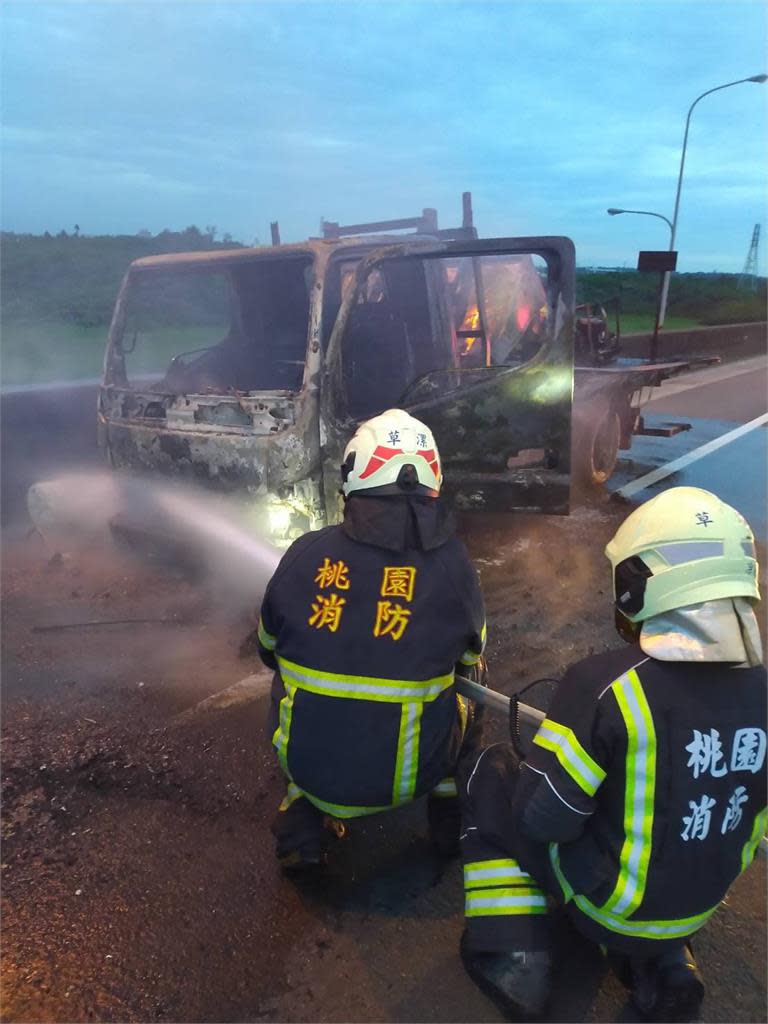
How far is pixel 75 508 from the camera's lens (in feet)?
18.1

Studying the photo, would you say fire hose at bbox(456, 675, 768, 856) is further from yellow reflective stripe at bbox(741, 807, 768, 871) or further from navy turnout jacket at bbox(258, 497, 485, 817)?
yellow reflective stripe at bbox(741, 807, 768, 871)

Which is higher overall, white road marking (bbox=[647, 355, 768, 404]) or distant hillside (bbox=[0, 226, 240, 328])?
distant hillside (bbox=[0, 226, 240, 328])

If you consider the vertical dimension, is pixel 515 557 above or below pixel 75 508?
below

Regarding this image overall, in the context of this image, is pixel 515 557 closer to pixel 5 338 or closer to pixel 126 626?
pixel 126 626

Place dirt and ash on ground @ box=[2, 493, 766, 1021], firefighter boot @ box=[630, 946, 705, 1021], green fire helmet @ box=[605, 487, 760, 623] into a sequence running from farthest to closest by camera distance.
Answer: dirt and ash on ground @ box=[2, 493, 766, 1021]
firefighter boot @ box=[630, 946, 705, 1021]
green fire helmet @ box=[605, 487, 760, 623]

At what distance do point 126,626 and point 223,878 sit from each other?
2332 millimetres

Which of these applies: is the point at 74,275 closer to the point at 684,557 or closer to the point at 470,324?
the point at 470,324

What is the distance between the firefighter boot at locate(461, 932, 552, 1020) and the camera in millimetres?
1991

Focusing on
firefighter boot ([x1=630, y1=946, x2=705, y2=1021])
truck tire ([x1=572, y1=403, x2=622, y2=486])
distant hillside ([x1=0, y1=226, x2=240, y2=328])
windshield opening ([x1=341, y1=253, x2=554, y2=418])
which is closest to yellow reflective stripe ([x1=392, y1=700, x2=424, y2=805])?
firefighter boot ([x1=630, y1=946, x2=705, y2=1021])

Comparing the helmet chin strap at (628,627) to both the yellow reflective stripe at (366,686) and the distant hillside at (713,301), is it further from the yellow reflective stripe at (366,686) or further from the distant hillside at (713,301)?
the distant hillside at (713,301)

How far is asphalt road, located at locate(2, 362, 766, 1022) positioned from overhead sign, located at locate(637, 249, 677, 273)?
6510 mm

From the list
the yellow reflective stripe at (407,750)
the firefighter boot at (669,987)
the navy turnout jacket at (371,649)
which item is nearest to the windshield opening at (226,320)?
the navy turnout jacket at (371,649)

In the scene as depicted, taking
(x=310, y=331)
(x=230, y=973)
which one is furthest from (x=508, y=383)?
(x=230, y=973)

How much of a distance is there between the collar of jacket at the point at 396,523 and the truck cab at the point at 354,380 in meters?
1.90
